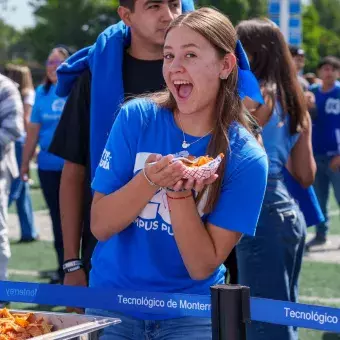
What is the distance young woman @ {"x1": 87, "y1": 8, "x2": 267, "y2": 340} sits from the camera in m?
2.88

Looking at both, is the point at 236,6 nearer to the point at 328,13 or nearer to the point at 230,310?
the point at 328,13

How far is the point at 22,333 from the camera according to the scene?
8.77ft

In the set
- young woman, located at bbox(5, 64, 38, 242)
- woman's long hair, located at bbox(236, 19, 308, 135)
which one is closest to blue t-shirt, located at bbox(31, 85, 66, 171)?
young woman, located at bbox(5, 64, 38, 242)

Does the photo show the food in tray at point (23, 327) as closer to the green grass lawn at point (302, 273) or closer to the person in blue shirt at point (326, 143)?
the green grass lawn at point (302, 273)

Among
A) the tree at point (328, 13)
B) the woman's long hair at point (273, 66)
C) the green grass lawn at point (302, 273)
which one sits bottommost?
A: the woman's long hair at point (273, 66)

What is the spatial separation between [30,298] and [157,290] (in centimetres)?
43

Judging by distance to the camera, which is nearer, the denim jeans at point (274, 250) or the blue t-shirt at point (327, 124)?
the denim jeans at point (274, 250)

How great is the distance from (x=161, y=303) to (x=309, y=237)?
7956 millimetres

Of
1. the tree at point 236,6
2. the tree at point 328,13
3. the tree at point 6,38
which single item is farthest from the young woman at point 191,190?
the tree at point 328,13

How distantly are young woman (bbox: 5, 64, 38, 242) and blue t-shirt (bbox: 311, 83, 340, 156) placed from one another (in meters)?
3.37

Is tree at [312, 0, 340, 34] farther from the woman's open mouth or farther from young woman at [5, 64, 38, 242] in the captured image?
the woman's open mouth

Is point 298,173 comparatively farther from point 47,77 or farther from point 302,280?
point 47,77

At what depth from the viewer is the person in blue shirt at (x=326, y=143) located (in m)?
10.3

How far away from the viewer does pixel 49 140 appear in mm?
8555
